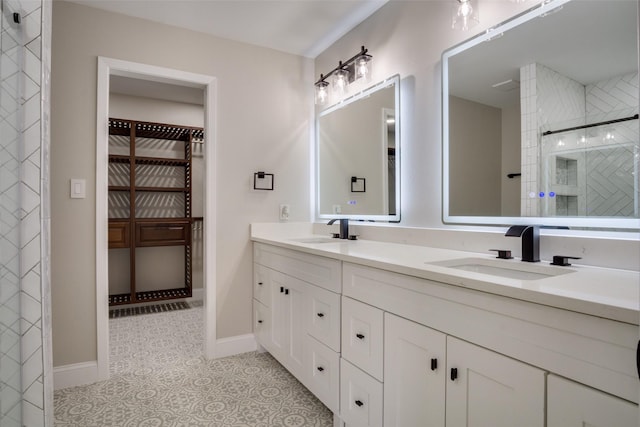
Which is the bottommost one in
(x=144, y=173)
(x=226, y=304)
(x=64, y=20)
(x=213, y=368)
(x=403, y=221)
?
(x=213, y=368)

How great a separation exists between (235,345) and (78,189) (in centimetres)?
149

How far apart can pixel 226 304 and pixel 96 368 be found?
87cm

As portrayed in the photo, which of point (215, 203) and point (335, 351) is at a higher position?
point (215, 203)

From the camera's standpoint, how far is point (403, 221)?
6.63ft

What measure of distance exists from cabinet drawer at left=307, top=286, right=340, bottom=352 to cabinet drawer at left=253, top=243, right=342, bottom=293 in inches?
1.7

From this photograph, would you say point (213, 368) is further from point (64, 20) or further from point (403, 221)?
point (64, 20)

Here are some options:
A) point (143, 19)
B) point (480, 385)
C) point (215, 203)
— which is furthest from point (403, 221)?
point (143, 19)

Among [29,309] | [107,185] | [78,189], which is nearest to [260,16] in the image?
[107,185]

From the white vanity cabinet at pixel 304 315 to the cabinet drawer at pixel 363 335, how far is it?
7 cm

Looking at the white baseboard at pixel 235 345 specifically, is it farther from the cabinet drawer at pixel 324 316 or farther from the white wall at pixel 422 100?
the white wall at pixel 422 100

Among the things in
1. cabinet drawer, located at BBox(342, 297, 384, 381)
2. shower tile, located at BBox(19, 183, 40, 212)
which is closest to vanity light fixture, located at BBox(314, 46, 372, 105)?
cabinet drawer, located at BBox(342, 297, 384, 381)

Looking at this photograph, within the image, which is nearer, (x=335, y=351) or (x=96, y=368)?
(x=335, y=351)

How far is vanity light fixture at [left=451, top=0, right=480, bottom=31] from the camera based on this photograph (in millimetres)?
1578

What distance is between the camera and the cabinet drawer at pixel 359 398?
1.34 meters
